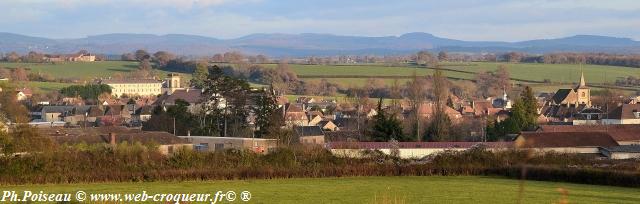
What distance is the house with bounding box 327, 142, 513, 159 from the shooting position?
37.1 meters

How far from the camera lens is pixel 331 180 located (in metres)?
29.7

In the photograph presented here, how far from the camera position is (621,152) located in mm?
39656

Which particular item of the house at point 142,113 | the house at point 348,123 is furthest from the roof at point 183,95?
the house at point 348,123

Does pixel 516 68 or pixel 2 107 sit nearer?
pixel 2 107

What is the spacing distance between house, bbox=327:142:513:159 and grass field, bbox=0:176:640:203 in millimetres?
6389

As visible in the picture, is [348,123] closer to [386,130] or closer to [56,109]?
[386,130]

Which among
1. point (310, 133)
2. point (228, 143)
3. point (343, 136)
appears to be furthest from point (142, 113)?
point (228, 143)

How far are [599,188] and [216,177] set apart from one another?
11.8 metres

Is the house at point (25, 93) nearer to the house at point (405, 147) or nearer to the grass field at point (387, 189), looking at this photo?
the house at point (405, 147)

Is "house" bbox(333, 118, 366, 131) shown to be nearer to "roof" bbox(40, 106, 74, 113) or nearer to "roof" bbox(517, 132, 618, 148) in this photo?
"roof" bbox(517, 132, 618, 148)

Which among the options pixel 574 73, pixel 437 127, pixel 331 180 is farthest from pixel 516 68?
pixel 331 180

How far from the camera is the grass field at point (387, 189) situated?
21739 mm

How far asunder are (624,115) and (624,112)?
385 mm

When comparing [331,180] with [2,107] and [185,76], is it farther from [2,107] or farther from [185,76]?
[185,76]
